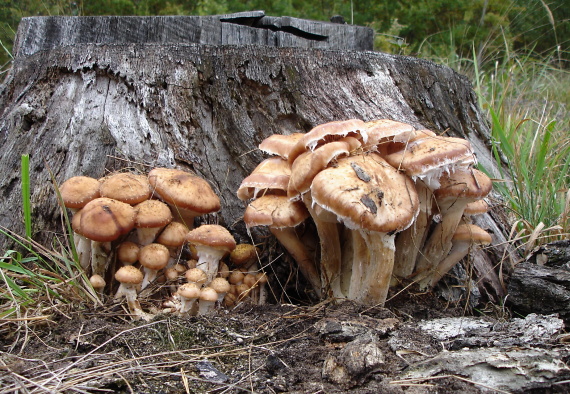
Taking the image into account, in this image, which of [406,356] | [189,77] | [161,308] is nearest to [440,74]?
[189,77]

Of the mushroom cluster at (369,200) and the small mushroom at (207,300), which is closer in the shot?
the mushroom cluster at (369,200)

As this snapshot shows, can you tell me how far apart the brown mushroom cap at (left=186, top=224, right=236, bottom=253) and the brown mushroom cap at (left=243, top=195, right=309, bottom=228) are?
8.7 inches

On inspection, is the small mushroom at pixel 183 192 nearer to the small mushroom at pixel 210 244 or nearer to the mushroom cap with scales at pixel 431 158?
the small mushroom at pixel 210 244

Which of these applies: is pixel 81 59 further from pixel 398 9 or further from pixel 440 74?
pixel 398 9

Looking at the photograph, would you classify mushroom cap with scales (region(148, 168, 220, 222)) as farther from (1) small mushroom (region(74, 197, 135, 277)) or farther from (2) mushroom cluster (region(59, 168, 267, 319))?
(1) small mushroom (region(74, 197, 135, 277))

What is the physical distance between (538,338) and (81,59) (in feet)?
13.3

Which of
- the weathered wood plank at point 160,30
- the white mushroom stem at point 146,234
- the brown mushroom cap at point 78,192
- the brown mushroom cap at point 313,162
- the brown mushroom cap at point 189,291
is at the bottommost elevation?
the brown mushroom cap at point 189,291

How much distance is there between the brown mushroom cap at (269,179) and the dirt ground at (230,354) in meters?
0.84

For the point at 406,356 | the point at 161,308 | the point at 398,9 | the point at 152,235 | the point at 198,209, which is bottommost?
the point at 161,308

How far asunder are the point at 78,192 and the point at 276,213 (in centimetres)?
140

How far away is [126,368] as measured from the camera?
7.13 ft

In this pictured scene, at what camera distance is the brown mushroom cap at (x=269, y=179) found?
10.1ft

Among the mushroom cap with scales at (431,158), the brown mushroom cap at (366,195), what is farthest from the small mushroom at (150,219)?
the mushroom cap with scales at (431,158)

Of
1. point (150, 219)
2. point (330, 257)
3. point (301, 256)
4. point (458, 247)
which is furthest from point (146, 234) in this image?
point (458, 247)
